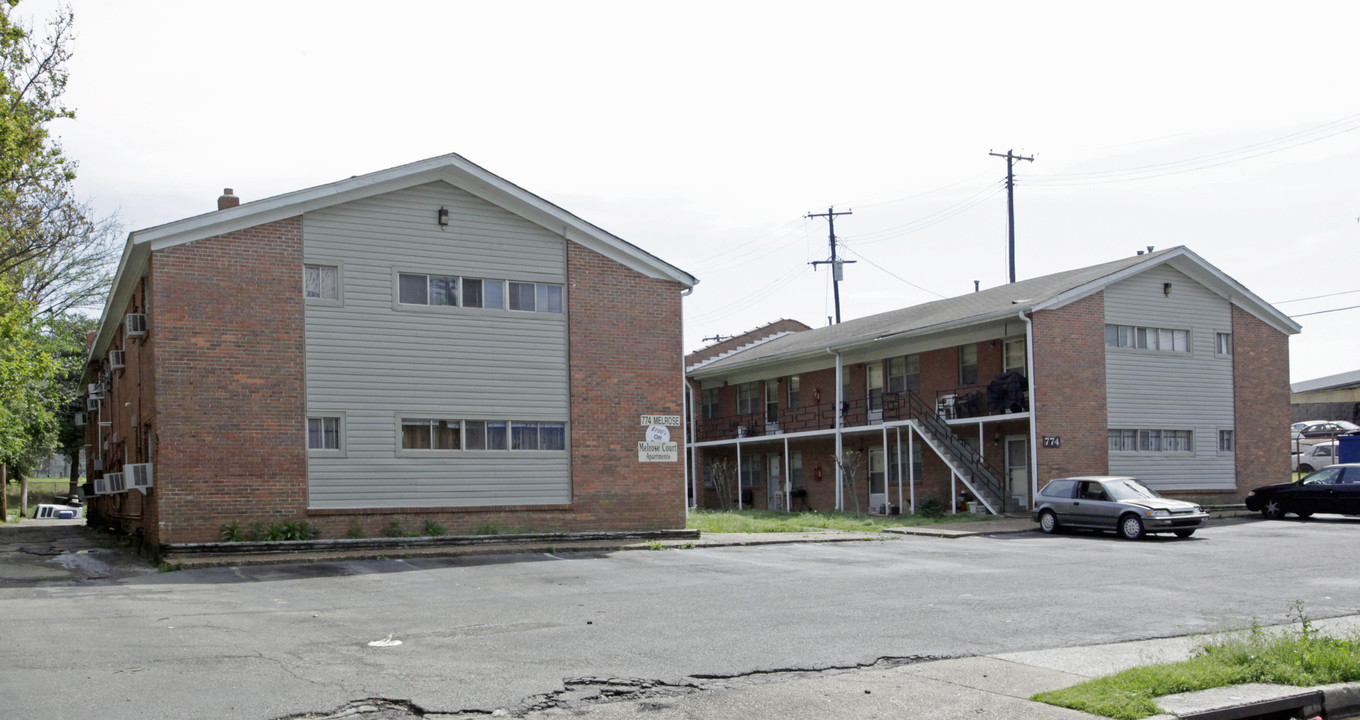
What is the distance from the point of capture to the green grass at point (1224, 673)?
815 cm

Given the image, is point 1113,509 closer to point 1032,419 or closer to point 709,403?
point 1032,419

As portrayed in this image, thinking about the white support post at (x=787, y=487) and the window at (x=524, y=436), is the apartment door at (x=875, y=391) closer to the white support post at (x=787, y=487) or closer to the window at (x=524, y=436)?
the white support post at (x=787, y=487)

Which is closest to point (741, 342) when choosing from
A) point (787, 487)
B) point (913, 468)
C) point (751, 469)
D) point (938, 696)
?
point (751, 469)

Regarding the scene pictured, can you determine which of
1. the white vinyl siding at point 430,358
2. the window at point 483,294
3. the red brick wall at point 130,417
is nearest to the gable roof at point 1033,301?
the white vinyl siding at point 430,358

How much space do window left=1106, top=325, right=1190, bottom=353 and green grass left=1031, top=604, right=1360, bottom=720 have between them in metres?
23.5

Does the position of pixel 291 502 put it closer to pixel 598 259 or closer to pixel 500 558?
pixel 500 558

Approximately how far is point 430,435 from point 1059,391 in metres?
17.3

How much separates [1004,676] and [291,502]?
1458cm

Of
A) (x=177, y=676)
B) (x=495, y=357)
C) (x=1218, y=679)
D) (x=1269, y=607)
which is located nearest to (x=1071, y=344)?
(x=495, y=357)

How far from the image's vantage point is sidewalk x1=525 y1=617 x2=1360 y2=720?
8023 mm

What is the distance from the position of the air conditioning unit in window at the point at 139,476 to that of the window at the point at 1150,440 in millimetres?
23942

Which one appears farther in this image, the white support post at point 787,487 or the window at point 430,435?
the white support post at point 787,487

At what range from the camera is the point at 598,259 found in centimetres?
2366

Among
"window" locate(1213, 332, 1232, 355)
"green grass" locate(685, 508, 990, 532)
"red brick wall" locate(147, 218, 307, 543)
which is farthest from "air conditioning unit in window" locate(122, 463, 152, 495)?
"window" locate(1213, 332, 1232, 355)
